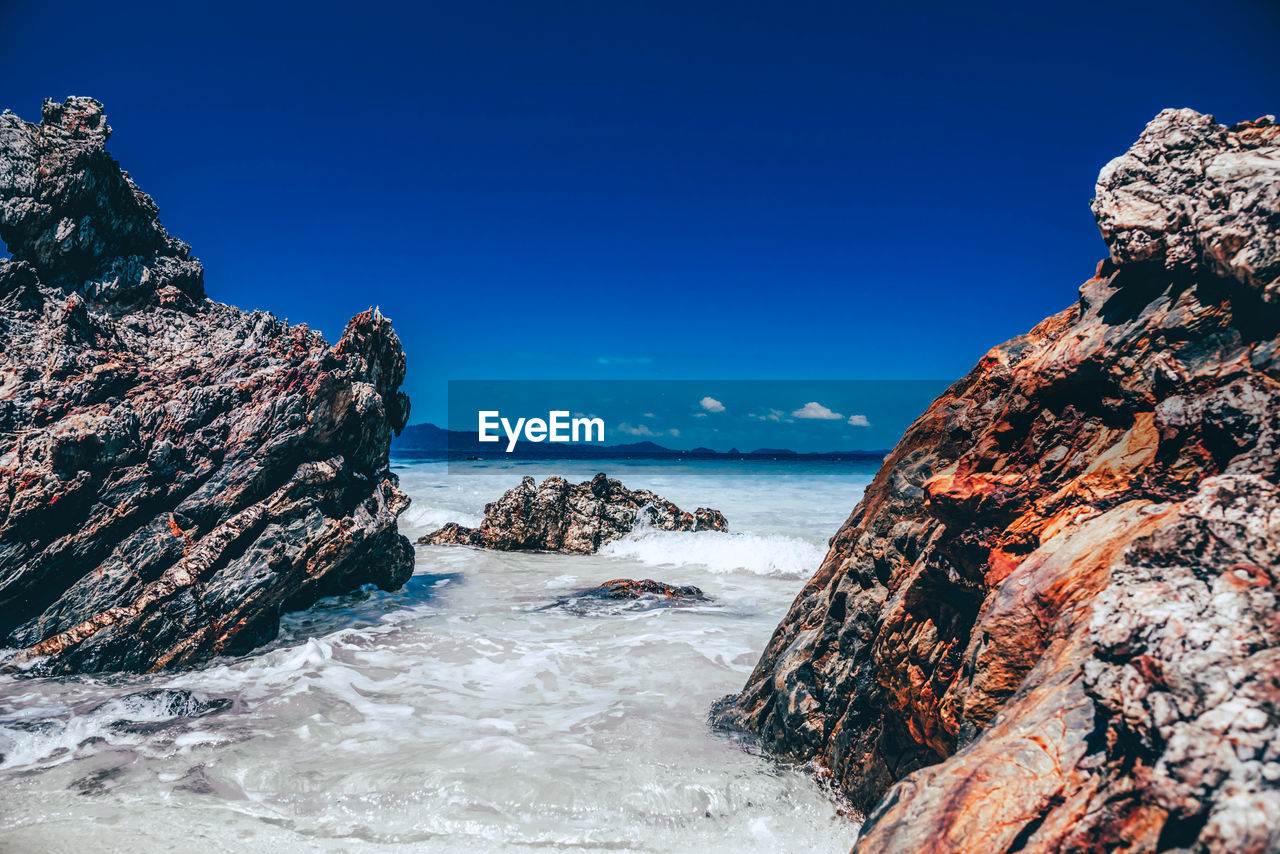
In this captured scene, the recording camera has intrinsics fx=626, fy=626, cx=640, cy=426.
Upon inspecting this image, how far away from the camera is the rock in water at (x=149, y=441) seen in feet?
25.3

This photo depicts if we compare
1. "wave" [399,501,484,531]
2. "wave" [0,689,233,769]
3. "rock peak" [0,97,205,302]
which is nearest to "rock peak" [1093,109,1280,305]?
"wave" [0,689,233,769]

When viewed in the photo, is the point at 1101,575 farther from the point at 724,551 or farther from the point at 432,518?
the point at 432,518

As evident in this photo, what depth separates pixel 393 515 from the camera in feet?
36.0

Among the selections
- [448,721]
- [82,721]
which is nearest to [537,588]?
[448,721]

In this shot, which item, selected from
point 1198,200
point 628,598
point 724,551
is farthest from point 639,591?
point 1198,200

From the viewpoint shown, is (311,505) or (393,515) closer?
(311,505)

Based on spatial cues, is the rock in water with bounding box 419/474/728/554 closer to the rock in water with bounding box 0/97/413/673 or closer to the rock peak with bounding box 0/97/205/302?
the rock in water with bounding box 0/97/413/673

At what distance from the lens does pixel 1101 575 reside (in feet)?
9.52

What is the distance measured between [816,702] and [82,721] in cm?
671

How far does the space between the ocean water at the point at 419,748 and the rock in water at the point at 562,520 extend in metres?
6.90

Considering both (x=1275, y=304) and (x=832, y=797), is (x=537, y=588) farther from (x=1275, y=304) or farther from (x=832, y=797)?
(x=1275, y=304)

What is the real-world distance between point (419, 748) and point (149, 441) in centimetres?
639

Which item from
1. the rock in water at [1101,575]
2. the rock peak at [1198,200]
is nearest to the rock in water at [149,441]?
the rock in water at [1101,575]

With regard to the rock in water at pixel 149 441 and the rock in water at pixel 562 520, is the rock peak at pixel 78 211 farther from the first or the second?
the rock in water at pixel 562 520
